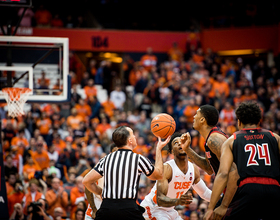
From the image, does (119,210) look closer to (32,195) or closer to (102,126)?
(32,195)

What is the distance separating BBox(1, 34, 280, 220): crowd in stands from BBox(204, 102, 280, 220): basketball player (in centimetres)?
427

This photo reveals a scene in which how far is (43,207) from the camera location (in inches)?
373

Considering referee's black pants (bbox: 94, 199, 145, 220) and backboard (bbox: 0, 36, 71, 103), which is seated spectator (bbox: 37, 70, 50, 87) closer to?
backboard (bbox: 0, 36, 71, 103)

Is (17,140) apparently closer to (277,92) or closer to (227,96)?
(227,96)

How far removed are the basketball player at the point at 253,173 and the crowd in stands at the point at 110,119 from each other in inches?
168

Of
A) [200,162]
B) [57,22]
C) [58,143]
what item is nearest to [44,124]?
[58,143]

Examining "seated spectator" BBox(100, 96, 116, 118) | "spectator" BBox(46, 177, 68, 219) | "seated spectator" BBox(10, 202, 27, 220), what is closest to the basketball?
"spectator" BBox(46, 177, 68, 219)

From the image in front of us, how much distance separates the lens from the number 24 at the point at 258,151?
4777 millimetres

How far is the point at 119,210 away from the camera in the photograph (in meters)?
4.95

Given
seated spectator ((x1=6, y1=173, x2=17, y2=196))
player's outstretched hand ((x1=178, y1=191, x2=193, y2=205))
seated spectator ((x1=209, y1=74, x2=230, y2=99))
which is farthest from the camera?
seated spectator ((x1=209, y1=74, x2=230, y2=99))

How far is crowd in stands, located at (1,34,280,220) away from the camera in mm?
10508

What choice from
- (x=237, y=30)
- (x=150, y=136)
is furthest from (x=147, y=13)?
(x=150, y=136)

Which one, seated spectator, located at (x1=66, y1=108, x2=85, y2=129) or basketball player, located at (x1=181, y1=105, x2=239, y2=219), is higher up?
seated spectator, located at (x1=66, y1=108, x2=85, y2=129)

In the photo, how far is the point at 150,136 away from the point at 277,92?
22.0ft
